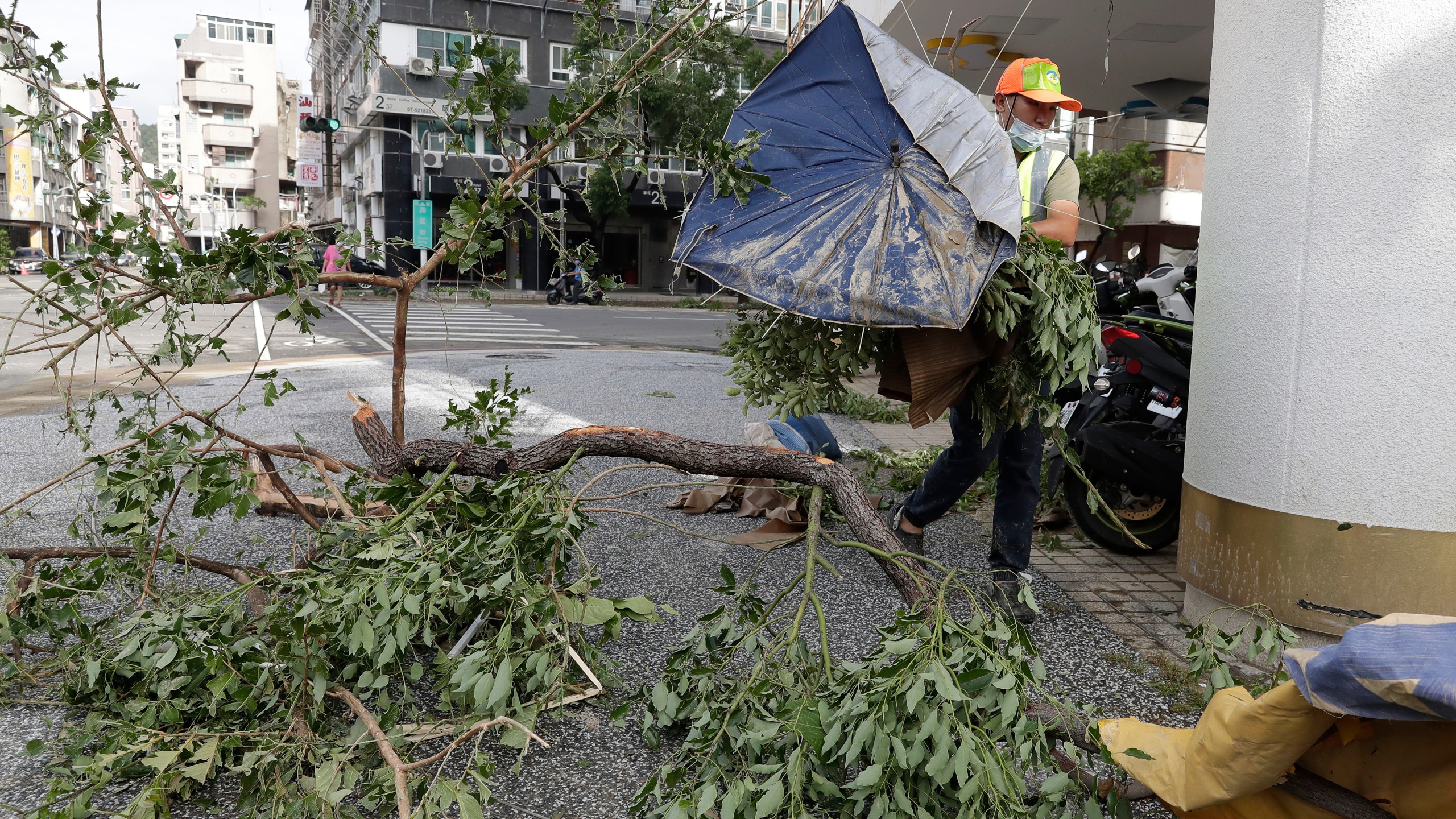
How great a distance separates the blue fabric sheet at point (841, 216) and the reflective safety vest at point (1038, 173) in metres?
0.66

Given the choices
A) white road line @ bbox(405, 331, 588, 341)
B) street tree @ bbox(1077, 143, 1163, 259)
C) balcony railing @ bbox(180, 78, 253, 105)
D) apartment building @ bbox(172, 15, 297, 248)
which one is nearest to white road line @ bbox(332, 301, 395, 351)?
white road line @ bbox(405, 331, 588, 341)

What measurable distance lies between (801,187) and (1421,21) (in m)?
1.98

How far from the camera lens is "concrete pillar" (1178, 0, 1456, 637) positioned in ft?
9.84

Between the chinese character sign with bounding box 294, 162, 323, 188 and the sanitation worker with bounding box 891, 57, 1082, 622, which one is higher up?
the chinese character sign with bounding box 294, 162, 323, 188

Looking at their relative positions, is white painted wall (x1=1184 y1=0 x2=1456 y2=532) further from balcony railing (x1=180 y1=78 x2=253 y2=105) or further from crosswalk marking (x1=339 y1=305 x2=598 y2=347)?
balcony railing (x1=180 y1=78 x2=253 y2=105)

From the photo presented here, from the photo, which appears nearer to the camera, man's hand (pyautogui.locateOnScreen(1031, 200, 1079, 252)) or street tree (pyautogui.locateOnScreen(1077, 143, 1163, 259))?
man's hand (pyautogui.locateOnScreen(1031, 200, 1079, 252))

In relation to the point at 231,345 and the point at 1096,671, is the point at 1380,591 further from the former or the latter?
the point at 231,345

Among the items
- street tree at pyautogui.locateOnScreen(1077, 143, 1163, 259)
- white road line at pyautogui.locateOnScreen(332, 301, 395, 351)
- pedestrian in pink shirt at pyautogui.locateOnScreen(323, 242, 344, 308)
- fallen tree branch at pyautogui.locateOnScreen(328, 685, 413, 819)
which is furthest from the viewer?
street tree at pyautogui.locateOnScreen(1077, 143, 1163, 259)

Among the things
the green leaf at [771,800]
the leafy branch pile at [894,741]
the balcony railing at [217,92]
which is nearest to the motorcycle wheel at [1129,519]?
the leafy branch pile at [894,741]

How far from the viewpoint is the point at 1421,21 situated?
2986mm

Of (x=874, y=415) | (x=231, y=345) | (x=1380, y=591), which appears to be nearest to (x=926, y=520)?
A: (x=1380, y=591)

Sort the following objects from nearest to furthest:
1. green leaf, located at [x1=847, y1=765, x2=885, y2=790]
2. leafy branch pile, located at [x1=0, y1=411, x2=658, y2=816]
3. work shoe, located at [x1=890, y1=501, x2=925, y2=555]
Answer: green leaf, located at [x1=847, y1=765, x2=885, y2=790], leafy branch pile, located at [x1=0, y1=411, x2=658, y2=816], work shoe, located at [x1=890, y1=501, x2=925, y2=555]

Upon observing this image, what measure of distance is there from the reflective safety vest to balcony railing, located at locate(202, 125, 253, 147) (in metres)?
88.0

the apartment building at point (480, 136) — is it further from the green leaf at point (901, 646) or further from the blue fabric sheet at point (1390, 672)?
the blue fabric sheet at point (1390, 672)
